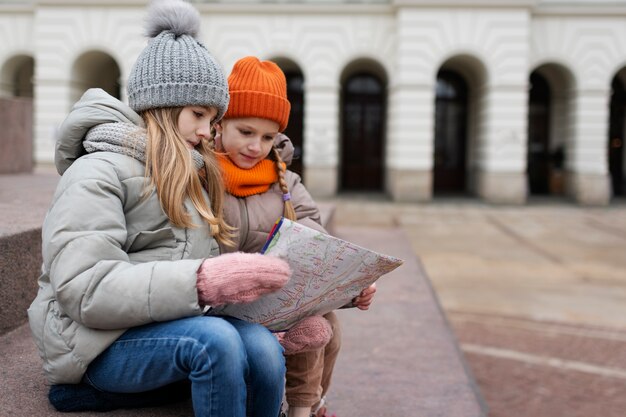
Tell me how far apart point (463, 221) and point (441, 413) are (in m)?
11.3

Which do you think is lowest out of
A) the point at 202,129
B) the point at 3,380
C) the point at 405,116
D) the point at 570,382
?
the point at 570,382

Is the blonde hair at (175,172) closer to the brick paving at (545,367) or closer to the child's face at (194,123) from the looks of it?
the child's face at (194,123)

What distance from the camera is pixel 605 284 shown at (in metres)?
7.58

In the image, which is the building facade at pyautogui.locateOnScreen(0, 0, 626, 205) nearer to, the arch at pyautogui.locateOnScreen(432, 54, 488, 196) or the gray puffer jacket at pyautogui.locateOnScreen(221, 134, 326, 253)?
the arch at pyautogui.locateOnScreen(432, 54, 488, 196)

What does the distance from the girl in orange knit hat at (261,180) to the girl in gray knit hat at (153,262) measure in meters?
0.18

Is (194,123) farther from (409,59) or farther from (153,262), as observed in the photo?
(409,59)

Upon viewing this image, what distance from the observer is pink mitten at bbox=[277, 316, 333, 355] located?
2.10 m

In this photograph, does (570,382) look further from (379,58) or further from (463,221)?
(379,58)

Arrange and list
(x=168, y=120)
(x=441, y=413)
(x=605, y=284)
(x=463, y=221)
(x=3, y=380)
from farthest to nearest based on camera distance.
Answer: (x=463, y=221) → (x=605, y=284) → (x=441, y=413) → (x=3, y=380) → (x=168, y=120)

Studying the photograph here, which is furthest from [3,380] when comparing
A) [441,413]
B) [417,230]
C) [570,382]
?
[417,230]

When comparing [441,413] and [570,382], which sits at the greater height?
[441,413]

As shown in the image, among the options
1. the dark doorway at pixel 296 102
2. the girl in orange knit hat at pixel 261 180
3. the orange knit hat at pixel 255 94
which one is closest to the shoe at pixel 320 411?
the girl in orange knit hat at pixel 261 180

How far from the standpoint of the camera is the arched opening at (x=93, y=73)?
64.2ft

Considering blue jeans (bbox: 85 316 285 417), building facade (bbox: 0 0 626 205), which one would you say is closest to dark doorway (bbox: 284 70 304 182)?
building facade (bbox: 0 0 626 205)
